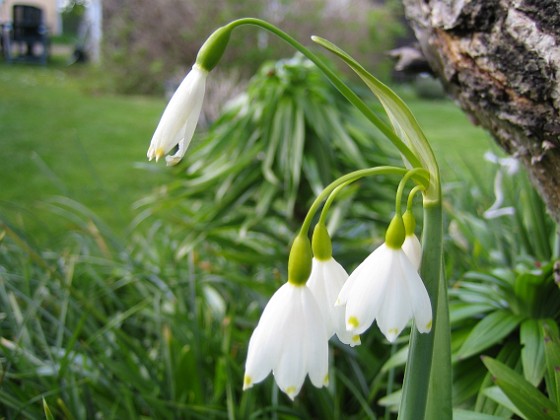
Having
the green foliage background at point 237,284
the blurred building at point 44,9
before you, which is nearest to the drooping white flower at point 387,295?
the green foliage background at point 237,284

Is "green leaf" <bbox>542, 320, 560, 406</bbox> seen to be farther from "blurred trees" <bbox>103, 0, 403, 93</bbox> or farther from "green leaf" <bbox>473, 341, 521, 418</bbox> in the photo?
"blurred trees" <bbox>103, 0, 403, 93</bbox>

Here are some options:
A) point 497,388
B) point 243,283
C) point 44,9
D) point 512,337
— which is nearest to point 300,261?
point 497,388

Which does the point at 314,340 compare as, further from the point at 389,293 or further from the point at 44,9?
the point at 44,9

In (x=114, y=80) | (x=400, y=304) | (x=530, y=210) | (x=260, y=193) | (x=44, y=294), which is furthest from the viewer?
(x=114, y=80)

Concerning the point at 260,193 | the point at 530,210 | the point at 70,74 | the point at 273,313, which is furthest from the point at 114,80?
the point at 273,313

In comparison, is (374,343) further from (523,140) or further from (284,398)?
(523,140)

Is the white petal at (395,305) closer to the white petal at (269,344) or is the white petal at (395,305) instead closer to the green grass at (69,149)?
the white petal at (269,344)
